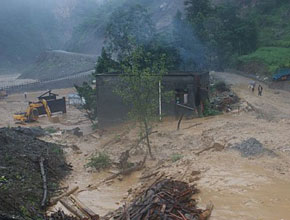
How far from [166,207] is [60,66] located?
5693cm

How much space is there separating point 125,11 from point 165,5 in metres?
52.4

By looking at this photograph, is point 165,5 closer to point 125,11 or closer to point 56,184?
point 125,11

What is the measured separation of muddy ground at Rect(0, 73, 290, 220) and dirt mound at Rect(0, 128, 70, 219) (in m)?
0.75

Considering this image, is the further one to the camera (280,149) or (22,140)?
(22,140)

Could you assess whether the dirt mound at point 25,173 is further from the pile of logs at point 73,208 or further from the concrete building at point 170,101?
the concrete building at point 170,101

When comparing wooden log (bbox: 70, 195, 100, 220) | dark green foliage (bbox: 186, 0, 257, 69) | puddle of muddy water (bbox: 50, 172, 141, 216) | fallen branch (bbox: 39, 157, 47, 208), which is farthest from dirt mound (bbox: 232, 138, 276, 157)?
dark green foliage (bbox: 186, 0, 257, 69)

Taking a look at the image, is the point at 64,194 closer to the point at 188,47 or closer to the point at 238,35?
the point at 188,47

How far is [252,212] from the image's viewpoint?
25.3 ft

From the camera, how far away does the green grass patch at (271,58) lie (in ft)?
107

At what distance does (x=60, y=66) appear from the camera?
60.9 metres

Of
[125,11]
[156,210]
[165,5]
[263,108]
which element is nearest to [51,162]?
[156,210]

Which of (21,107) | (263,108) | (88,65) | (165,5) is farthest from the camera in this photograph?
(165,5)

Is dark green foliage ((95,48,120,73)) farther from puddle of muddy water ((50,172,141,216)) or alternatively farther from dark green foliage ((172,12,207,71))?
puddle of muddy water ((50,172,141,216))

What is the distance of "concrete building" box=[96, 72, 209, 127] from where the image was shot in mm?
20094
